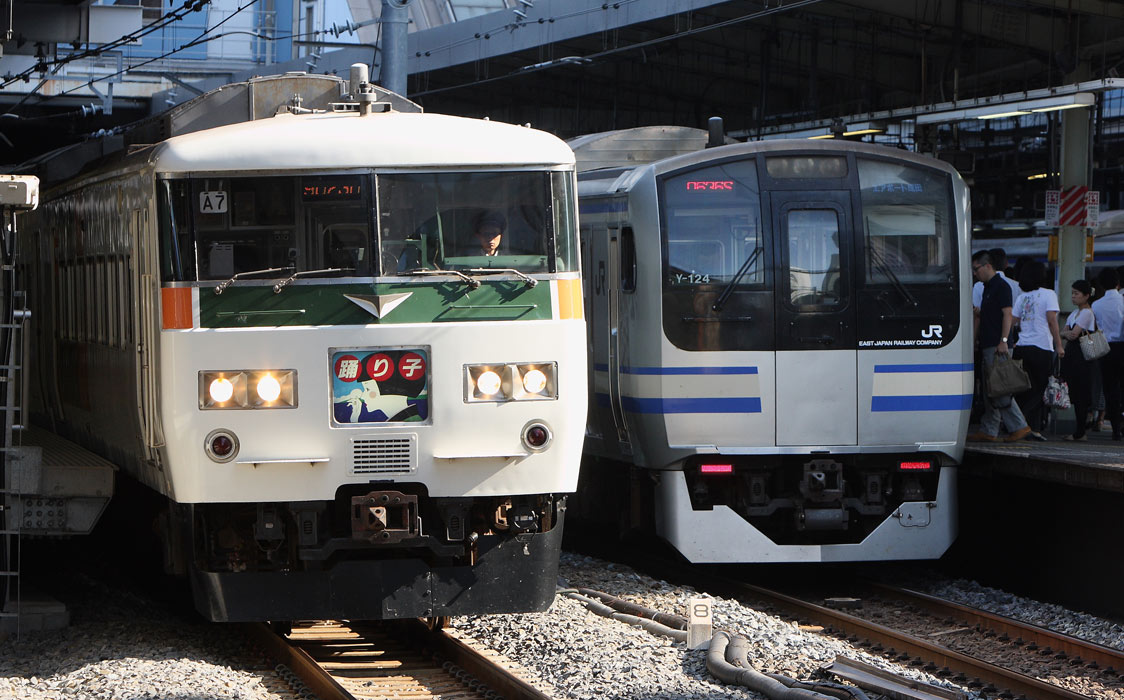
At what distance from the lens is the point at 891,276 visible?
1092cm

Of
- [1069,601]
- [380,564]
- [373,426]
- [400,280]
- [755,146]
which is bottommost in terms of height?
[1069,601]

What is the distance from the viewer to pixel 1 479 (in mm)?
9594

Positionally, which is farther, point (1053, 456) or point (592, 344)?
point (592, 344)

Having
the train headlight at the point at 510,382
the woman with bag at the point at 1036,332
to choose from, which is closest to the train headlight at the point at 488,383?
the train headlight at the point at 510,382

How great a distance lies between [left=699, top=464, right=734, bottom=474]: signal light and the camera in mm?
10875

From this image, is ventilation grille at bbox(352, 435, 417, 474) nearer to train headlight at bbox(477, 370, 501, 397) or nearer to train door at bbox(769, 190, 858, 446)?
train headlight at bbox(477, 370, 501, 397)

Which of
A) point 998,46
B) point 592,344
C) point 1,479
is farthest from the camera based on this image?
point 998,46

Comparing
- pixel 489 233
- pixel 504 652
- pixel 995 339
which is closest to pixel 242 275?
pixel 489 233

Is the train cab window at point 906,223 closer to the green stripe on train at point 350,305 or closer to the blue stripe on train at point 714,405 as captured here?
the blue stripe on train at point 714,405

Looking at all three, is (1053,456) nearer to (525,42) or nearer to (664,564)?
(664,564)

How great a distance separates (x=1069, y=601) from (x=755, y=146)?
3.93 metres

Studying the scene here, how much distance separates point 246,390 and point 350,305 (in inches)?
25.6

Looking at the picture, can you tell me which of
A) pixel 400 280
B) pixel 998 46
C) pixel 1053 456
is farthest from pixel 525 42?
pixel 400 280

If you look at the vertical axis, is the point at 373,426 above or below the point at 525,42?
below
